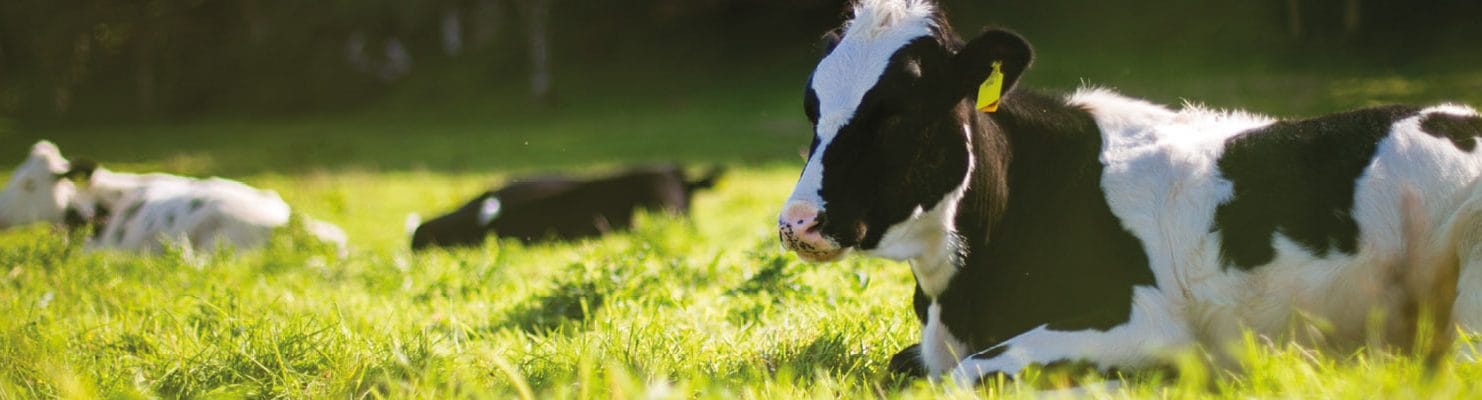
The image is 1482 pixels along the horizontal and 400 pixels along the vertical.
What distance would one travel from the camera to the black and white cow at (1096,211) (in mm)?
3223

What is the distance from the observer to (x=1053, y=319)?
3379 mm

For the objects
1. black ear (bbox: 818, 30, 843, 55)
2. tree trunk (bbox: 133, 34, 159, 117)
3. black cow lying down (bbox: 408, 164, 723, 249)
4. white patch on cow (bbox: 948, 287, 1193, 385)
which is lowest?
tree trunk (bbox: 133, 34, 159, 117)

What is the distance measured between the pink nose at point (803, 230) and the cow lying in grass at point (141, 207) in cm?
569

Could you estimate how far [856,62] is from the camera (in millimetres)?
3410

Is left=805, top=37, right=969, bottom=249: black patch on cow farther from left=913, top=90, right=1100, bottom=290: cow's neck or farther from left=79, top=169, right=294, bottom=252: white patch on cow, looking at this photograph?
left=79, top=169, right=294, bottom=252: white patch on cow

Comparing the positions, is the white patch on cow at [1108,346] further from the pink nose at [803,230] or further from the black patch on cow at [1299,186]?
the pink nose at [803,230]

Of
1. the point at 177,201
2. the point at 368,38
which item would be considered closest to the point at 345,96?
the point at 368,38

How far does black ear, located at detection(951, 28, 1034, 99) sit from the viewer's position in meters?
3.33

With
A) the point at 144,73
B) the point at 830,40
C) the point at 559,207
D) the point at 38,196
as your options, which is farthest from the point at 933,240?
the point at 144,73

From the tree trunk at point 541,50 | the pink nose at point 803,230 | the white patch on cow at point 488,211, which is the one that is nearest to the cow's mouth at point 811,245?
the pink nose at point 803,230

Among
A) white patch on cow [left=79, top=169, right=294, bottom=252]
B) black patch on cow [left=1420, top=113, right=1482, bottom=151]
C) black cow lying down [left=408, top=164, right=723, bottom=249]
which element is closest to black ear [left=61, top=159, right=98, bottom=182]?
white patch on cow [left=79, top=169, right=294, bottom=252]

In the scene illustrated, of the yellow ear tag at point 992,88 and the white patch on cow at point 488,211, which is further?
the white patch on cow at point 488,211

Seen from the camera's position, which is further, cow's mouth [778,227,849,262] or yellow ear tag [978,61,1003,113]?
yellow ear tag [978,61,1003,113]

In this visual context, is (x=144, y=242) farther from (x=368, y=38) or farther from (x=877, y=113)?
(x=368, y=38)
